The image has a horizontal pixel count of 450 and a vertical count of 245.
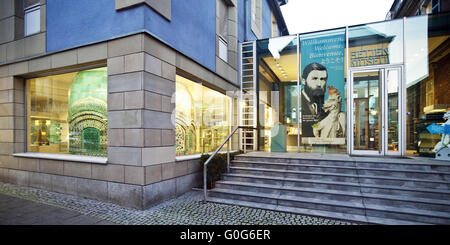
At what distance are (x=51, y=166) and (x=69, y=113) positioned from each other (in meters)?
1.60

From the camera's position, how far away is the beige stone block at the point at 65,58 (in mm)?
6178

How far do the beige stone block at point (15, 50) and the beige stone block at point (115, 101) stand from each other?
4237 millimetres

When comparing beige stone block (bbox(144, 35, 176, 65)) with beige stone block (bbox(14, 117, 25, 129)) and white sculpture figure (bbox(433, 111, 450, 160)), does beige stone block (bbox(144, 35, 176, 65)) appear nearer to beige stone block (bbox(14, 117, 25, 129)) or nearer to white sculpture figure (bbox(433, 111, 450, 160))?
beige stone block (bbox(14, 117, 25, 129))

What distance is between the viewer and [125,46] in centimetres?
541

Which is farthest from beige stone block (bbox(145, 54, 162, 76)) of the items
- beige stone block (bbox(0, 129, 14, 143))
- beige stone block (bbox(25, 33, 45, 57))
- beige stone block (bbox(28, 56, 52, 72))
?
beige stone block (bbox(0, 129, 14, 143))

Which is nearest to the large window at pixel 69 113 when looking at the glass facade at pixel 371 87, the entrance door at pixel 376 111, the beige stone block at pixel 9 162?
the beige stone block at pixel 9 162

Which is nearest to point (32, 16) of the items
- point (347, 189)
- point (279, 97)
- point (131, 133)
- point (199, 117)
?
point (131, 133)

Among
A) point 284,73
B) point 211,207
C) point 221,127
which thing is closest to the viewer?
point 211,207

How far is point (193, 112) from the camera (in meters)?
7.94

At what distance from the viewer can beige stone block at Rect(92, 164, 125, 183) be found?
5.39 m

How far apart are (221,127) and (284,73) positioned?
14.5 ft

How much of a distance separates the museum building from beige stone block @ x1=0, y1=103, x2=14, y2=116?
3 centimetres

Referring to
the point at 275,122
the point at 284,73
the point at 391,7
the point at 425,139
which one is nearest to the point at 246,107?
the point at 275,122
